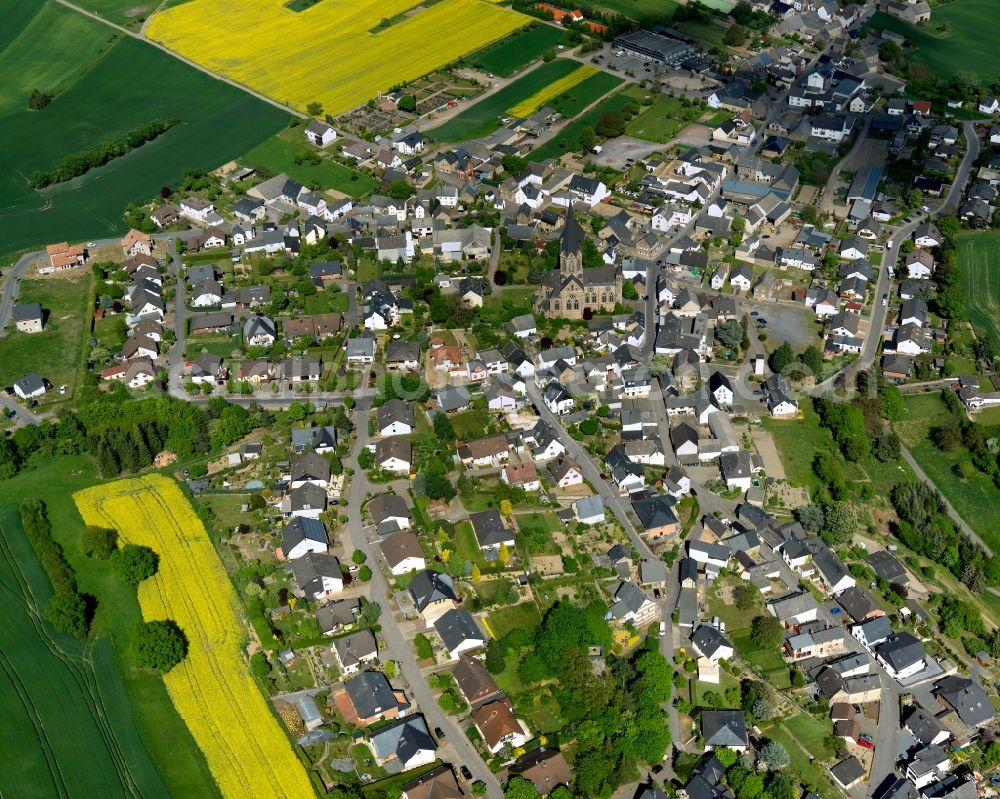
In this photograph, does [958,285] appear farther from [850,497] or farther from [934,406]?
[850,497]

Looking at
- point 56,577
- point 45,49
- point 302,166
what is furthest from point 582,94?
point 56,577

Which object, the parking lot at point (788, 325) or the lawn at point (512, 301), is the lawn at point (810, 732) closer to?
the parking lot at point (788, 325)

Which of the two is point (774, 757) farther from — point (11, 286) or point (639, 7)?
point (639, 7)

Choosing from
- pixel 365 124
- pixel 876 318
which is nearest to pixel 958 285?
pixel 876 318

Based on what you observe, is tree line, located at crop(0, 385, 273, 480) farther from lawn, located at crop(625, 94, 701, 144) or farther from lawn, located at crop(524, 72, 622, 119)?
lawn, located at crop(524, 72, 622, 119)

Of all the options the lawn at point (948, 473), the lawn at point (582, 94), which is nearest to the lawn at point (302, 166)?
the lawn at point (582, 94)

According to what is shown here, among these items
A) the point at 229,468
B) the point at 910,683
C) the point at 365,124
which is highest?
the point at 365,124

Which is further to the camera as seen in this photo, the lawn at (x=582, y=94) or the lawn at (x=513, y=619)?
the lawn at (x=582, y=94)
